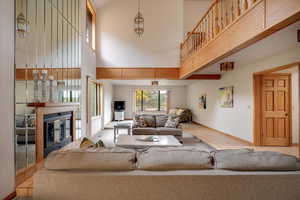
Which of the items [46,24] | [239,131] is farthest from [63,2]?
[239,131]

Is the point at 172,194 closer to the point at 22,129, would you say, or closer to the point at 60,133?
the point at 22,129

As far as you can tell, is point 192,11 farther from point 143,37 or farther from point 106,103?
point 106,103

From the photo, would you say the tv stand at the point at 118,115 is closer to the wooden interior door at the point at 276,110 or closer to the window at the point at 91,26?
the window at the point at 91,26

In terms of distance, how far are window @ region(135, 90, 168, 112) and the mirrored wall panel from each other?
300 inches

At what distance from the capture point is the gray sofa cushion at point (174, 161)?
1.44m

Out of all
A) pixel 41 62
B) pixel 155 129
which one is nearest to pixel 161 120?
pixel 155 129

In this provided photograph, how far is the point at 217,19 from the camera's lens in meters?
3.53

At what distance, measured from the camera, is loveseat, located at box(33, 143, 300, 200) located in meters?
1.37

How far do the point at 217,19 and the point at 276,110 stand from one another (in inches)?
128

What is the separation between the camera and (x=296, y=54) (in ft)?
12.4

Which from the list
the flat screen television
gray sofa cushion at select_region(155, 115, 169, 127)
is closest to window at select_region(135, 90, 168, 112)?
the flat screen television

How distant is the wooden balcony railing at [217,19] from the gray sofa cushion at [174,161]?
2125 millimetres

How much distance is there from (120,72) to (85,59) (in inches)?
66.9

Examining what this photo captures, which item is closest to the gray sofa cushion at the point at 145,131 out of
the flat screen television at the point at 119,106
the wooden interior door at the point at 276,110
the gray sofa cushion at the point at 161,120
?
the gray sofa cushion at the point at 161,120
